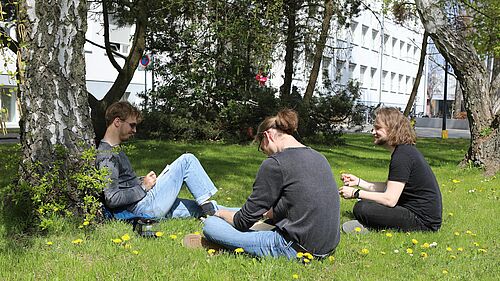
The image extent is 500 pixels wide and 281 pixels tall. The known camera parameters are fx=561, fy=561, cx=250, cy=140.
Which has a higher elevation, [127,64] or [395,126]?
[127,64]

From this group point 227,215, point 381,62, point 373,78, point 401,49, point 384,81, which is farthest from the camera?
point 401,49

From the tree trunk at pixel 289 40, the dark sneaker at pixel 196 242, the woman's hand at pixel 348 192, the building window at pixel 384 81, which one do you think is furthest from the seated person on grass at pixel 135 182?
the building window at pixel 384 81

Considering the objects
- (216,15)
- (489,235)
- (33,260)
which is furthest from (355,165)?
(33,260)

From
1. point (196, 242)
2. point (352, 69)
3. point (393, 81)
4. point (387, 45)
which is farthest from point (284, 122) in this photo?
point (393, 81)

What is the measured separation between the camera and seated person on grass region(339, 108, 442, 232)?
5.41 meters

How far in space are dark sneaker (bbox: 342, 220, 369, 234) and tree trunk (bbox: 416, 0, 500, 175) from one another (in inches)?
246

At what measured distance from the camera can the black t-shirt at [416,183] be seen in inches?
212

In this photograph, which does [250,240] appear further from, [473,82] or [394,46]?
[394,46]

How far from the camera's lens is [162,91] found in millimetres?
18922

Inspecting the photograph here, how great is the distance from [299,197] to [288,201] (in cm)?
9

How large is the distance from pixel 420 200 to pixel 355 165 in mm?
7408

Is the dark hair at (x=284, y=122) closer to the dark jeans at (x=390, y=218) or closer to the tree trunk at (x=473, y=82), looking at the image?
the dark jeans at (x=390, y=218)

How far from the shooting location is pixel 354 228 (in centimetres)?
554

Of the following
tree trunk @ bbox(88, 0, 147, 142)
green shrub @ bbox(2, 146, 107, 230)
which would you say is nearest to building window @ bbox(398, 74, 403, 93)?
tree trunk @ bbox(88, 0, 147, 142)
